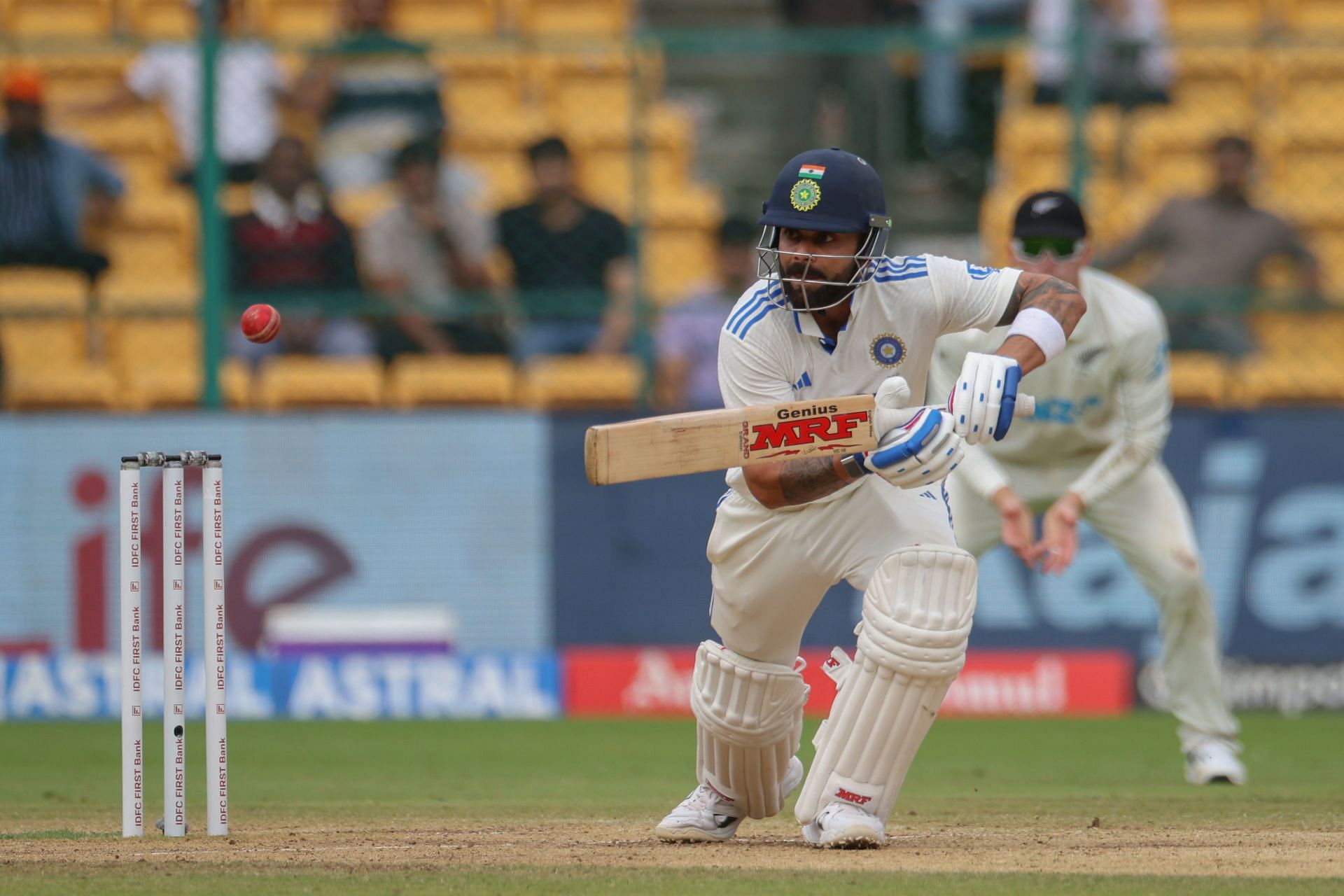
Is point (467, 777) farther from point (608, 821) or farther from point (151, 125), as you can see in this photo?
point (151, 125)

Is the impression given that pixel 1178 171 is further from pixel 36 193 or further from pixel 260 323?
pixel 260 323

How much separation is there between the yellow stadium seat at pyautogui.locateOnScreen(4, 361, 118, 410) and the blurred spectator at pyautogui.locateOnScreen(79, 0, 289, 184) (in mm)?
1228

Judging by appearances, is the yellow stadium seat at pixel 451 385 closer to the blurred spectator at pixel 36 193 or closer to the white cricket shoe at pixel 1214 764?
the blurred spectator at pixel 36 193

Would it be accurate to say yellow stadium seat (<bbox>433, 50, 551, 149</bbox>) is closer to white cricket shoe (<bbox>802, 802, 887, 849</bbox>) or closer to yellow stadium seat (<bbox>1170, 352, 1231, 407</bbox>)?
yellow stadium seat (<bbox>1170, 352, 1231, 407</bbox>)

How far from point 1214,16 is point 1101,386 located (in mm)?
5066

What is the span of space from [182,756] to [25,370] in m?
5.48

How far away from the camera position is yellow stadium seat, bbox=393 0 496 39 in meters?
11.4

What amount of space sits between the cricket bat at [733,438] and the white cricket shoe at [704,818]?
3.20 ft

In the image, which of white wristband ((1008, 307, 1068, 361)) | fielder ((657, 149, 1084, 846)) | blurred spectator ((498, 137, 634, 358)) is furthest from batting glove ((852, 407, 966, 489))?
blurred spectator ((498, 137, 634, 358))

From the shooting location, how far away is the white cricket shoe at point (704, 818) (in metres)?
5.05

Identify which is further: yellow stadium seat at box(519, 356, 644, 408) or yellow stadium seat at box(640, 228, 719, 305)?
yellow stadium seat at box(640, 228, 719, 305)

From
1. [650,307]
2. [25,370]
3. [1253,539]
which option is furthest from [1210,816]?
[25,370]

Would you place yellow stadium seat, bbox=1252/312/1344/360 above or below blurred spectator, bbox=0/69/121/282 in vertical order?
below

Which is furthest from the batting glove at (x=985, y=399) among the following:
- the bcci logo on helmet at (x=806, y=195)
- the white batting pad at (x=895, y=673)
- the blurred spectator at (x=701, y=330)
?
the blurred spectator at (x=701, y=330)
